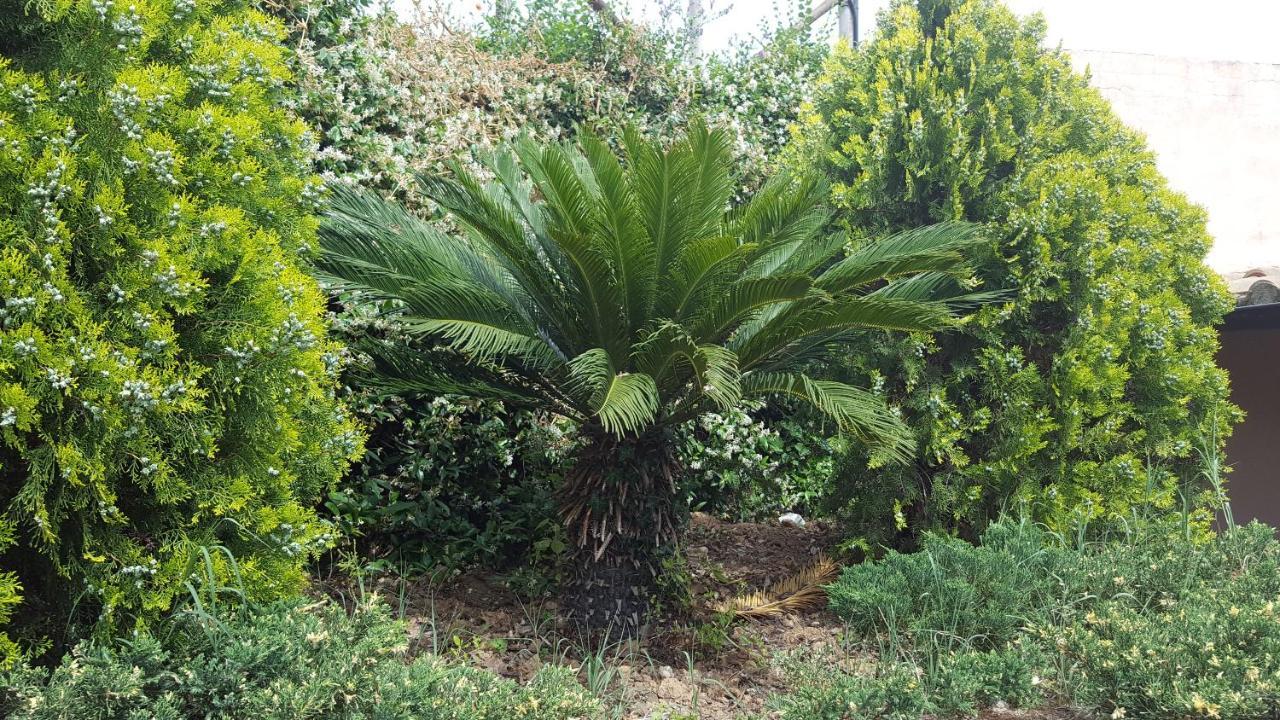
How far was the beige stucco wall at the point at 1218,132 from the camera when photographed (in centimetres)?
767

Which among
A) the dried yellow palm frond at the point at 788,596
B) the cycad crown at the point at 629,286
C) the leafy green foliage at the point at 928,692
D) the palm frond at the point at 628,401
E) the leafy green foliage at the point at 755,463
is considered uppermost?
the cycad crown at the point at 629,286

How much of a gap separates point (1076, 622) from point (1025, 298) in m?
1.80

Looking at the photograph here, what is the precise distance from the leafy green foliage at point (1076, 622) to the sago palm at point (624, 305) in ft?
2.13

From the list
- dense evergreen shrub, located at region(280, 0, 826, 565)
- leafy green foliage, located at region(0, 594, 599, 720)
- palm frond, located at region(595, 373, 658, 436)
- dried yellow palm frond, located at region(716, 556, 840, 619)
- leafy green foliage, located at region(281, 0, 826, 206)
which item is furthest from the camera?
leafy green foliage, located at region(281, 0, 826, 206)

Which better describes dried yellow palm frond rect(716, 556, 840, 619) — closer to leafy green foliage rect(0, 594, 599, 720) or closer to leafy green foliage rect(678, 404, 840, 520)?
leafy green foliage rect(678, 404, 840, 520)

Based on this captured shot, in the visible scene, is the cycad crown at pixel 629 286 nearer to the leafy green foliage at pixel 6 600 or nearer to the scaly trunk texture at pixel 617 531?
the scaly trunk texture at pixel 617 531

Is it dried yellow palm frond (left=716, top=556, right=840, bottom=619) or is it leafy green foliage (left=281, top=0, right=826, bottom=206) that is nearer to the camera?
dried yellow palm frond (left=716, top=556, right=840, bottom=619)

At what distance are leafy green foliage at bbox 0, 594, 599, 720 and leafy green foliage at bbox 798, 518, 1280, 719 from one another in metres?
1.01

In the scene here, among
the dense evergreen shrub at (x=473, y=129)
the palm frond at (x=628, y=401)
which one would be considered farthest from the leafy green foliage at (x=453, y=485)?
the palm frond at (x=628, y=401)

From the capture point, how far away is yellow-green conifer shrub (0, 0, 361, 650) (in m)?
2.51

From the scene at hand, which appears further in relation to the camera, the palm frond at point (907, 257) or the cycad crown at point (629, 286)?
the palm frond at point (907, 257)

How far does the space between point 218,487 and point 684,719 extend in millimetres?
1771

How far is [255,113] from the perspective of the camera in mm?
3211

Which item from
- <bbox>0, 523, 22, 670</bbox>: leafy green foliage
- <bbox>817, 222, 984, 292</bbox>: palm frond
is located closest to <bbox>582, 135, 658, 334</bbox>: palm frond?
<bbox>817, 222, 984, 292</bbox>: palm frond
